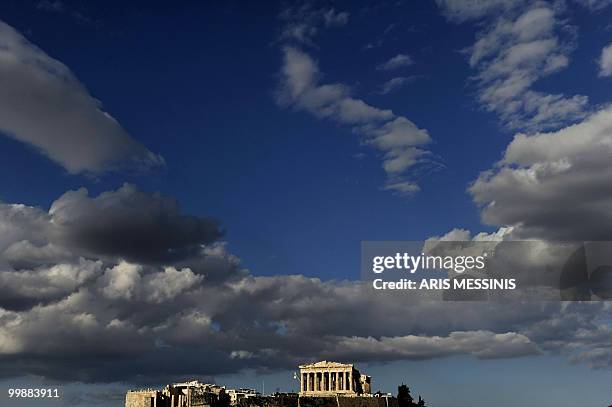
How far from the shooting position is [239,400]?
7318 inches

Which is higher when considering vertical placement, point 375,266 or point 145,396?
point 375,266

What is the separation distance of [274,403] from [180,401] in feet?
87.8

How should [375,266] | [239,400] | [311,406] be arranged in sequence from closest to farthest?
[375,266] → [239,400] → [311,406]

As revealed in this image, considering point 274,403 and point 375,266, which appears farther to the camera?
point 274,403

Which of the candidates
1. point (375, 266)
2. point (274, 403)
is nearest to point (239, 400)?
point (274, 403)

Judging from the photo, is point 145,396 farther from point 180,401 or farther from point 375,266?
point 375,266

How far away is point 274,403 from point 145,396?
126ft

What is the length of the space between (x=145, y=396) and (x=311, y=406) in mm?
46541

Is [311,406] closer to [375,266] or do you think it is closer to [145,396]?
[145,396]

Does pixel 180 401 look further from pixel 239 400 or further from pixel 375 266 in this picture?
pixel 375 266

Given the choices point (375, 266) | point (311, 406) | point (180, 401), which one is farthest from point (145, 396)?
point (375, 266)

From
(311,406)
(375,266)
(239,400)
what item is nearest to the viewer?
(375,266)

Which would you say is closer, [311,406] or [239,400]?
[239,400]

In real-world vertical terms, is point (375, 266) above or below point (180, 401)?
above
